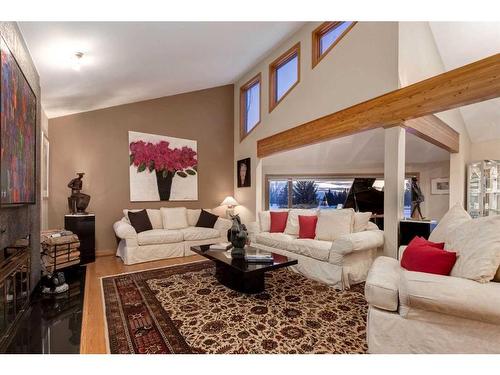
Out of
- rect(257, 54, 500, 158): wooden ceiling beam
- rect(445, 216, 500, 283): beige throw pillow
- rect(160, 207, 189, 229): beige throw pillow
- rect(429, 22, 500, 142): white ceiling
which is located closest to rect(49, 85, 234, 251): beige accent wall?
rect(160, 207, 189, 229): beige throw pillow

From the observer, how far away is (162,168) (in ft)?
18.2

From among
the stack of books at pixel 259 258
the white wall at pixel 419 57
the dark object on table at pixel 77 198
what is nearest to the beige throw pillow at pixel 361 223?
the stack of books at pixel 259 258

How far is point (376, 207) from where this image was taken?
16.7 feet

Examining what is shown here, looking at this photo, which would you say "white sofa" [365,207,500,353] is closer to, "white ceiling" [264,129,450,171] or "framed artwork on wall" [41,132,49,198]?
"white ceiling" [264,129,450,171]

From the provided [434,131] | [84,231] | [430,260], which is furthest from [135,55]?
[434,131]

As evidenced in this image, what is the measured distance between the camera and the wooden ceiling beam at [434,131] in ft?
11.4

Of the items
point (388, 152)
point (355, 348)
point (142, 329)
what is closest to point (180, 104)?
point (388, 152)

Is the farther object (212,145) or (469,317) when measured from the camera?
(212,145)

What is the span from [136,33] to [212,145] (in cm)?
348

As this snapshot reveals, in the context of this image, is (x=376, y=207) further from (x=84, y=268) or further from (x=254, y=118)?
(x=84, y=268)

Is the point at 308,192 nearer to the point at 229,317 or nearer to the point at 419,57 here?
the point at 419,57

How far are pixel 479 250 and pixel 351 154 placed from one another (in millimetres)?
4727

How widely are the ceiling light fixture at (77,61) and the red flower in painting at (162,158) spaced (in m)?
2.25

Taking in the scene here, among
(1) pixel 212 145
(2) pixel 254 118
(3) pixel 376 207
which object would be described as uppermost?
(2) pixel 254 118
